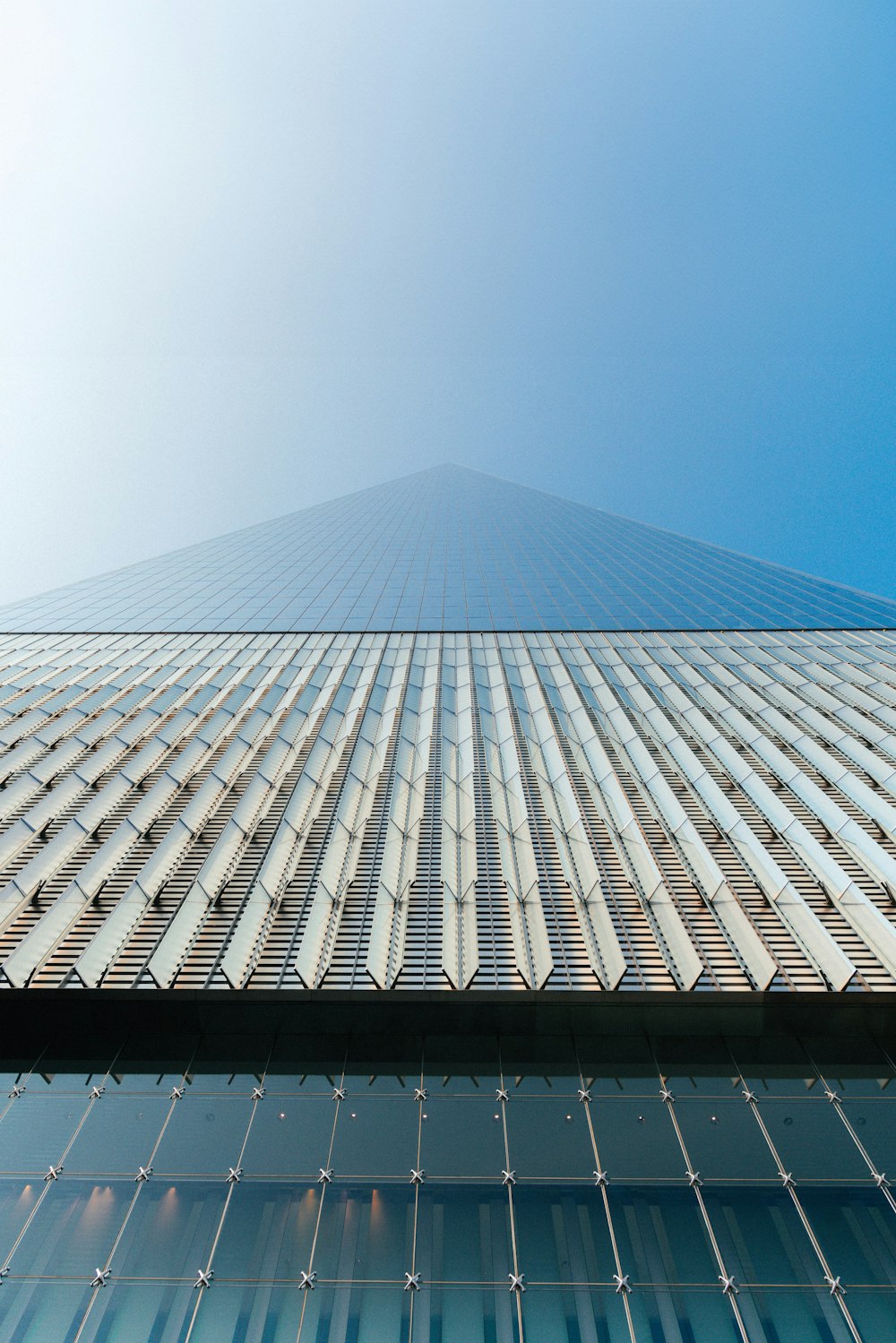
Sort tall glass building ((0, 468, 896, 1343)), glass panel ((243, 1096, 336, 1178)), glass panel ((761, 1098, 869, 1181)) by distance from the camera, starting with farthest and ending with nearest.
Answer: glass panel ((243, 1096, 336, 1178))
glass panel ((761, 1098, 869, 1181))
tall glass building ((0, 468, 896, 1343))

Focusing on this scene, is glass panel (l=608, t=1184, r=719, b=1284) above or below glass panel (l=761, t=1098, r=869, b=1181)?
below

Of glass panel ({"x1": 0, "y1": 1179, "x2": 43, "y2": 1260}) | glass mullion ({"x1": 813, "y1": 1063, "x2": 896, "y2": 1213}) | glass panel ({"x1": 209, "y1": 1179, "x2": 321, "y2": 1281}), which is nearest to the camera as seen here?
glass panel ({"x1": 209, "y1": 1179, "x2": 321, "y2": 1281})

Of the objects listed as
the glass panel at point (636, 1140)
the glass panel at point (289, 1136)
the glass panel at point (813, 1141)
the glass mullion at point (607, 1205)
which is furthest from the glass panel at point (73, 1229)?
the glass panel at point (813, 1141)

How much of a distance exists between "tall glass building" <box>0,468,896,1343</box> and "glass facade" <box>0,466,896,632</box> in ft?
44.7

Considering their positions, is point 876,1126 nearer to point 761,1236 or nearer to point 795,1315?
point 761,1236

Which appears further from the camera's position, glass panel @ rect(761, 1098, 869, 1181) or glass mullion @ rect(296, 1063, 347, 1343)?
glass panel @ rect(761, 1098, 869, 1181)

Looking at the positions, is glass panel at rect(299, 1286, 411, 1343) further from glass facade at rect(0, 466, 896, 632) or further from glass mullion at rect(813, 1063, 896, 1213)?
glass facade at rect(0, 466, 896, 632)

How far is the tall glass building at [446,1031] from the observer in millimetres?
7551

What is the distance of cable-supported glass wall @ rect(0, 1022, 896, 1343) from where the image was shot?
24.0 feet

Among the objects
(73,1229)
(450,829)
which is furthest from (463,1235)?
(450,829)

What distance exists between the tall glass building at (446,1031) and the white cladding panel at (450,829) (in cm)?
8

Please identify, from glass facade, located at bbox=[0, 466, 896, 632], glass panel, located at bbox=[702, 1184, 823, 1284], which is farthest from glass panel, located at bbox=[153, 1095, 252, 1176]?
glass facade, located at bbox=[0, 466, 896, 632]

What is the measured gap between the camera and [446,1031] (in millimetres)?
9977

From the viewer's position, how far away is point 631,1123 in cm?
891
